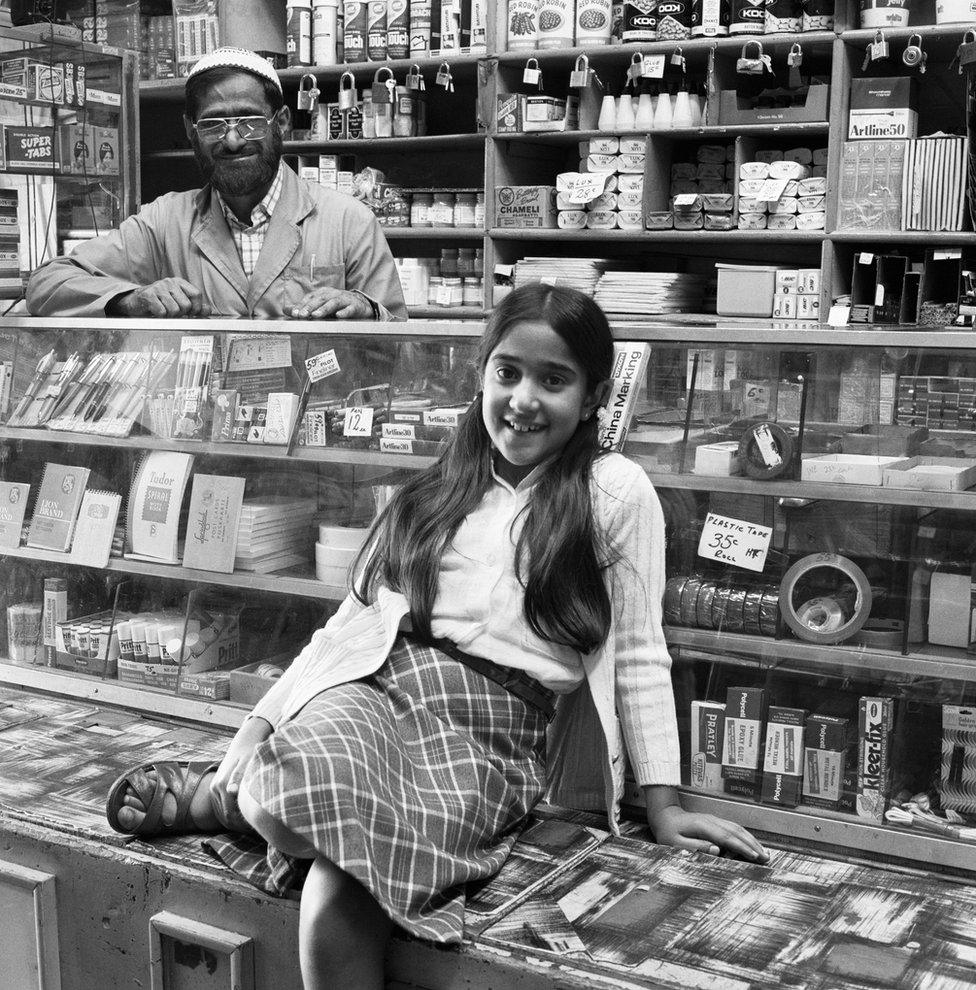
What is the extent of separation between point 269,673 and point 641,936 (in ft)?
4.13

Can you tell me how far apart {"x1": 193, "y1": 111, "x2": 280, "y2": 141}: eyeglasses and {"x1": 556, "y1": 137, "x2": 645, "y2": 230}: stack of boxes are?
2328 millimetres

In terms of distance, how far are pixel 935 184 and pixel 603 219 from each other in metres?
1.35

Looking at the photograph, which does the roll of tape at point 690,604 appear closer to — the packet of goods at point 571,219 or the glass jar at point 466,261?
the packet of goods at point 571,219

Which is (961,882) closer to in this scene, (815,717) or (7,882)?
(815,717)

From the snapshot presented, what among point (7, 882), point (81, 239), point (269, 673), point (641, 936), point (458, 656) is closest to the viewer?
point (641, 936)

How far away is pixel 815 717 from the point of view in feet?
7.33

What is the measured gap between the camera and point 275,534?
2.79 meters

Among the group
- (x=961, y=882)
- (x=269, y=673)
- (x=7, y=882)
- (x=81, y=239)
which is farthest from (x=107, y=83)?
(x=961, y=882)

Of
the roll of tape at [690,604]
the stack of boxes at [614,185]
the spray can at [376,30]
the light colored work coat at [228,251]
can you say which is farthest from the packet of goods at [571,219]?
the roll of tape at [690,604]

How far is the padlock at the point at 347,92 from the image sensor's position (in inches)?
224

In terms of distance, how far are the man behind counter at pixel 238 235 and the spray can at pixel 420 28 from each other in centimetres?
231

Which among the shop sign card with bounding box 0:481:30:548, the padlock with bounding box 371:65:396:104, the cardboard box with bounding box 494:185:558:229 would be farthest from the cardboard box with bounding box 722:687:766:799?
Answer: the padlock with bounding box 371:65:396:104

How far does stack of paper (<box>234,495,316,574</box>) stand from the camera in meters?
2.77

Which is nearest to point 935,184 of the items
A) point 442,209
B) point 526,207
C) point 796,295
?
point 796,295
